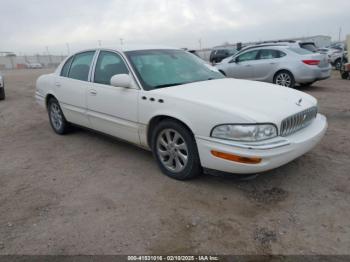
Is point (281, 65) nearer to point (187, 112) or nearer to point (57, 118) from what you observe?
point (57, 118)

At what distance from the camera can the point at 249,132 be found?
10.3 feet

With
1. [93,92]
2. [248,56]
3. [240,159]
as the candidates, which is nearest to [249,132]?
[240,159]

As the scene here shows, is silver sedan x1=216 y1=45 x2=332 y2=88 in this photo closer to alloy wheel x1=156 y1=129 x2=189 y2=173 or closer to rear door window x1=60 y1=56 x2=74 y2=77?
rear door window x1=60 y1=56 x2=74 y2=77

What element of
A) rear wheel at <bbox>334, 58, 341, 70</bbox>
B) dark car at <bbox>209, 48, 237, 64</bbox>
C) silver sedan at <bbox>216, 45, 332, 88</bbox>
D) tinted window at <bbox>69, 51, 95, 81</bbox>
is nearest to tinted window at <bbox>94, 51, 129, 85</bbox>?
tinted window at <bbox>69, 51, 95, 81</bbox>

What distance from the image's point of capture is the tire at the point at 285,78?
33.2 feet

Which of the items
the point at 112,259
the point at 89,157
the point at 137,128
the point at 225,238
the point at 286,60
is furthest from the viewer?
the point at 286,60

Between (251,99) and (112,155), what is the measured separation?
228 centimetres

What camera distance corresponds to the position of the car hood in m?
3.24

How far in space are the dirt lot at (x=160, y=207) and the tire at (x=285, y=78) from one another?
5.52m

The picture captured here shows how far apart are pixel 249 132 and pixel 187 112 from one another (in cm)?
70

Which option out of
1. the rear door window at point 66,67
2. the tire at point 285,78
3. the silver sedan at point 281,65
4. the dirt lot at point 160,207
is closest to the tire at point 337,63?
the silver sedan at point 281,65

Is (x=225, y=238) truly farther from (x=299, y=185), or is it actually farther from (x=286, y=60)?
(x=286, y=60)

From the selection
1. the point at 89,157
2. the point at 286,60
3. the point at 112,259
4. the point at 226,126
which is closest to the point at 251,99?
the point at 226,126

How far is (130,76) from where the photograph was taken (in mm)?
4105
